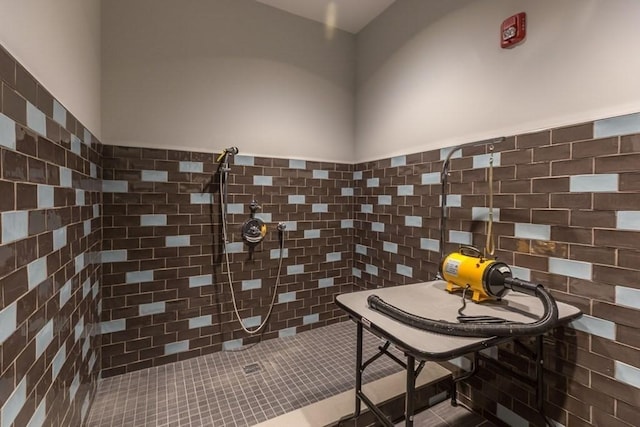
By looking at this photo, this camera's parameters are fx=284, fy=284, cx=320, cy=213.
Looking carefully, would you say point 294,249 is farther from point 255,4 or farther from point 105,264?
point 255,4

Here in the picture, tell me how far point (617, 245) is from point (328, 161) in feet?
6.46

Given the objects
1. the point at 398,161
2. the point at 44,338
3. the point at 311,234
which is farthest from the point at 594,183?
the point at 44,338

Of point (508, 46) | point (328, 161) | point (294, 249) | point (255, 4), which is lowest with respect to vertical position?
point (294, 249)

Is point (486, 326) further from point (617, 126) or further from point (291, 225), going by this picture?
point (291, 225)

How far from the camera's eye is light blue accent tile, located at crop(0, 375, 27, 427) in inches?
27.2

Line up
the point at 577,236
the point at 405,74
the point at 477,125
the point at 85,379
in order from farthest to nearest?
the point at 405,74, the point at 477,125, the point at 85,379, the point at 577,236

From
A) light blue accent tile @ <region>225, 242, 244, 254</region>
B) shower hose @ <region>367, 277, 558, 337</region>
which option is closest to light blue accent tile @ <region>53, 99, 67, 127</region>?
light blue accent tile @ <region>225, 242, 244, 254</region>

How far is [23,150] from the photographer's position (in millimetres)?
803

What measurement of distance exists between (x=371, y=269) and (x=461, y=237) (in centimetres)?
96

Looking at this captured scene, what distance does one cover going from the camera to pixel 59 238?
1.07m

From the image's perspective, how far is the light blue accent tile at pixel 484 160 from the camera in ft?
5.26

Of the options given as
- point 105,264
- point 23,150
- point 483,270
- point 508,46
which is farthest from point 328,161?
point 23,150

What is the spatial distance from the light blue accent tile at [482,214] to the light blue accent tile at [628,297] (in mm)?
570

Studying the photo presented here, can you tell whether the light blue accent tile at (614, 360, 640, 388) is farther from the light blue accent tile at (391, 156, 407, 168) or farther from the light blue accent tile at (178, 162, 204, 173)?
the light blue accent tile at (178, 162, 204, 173)
